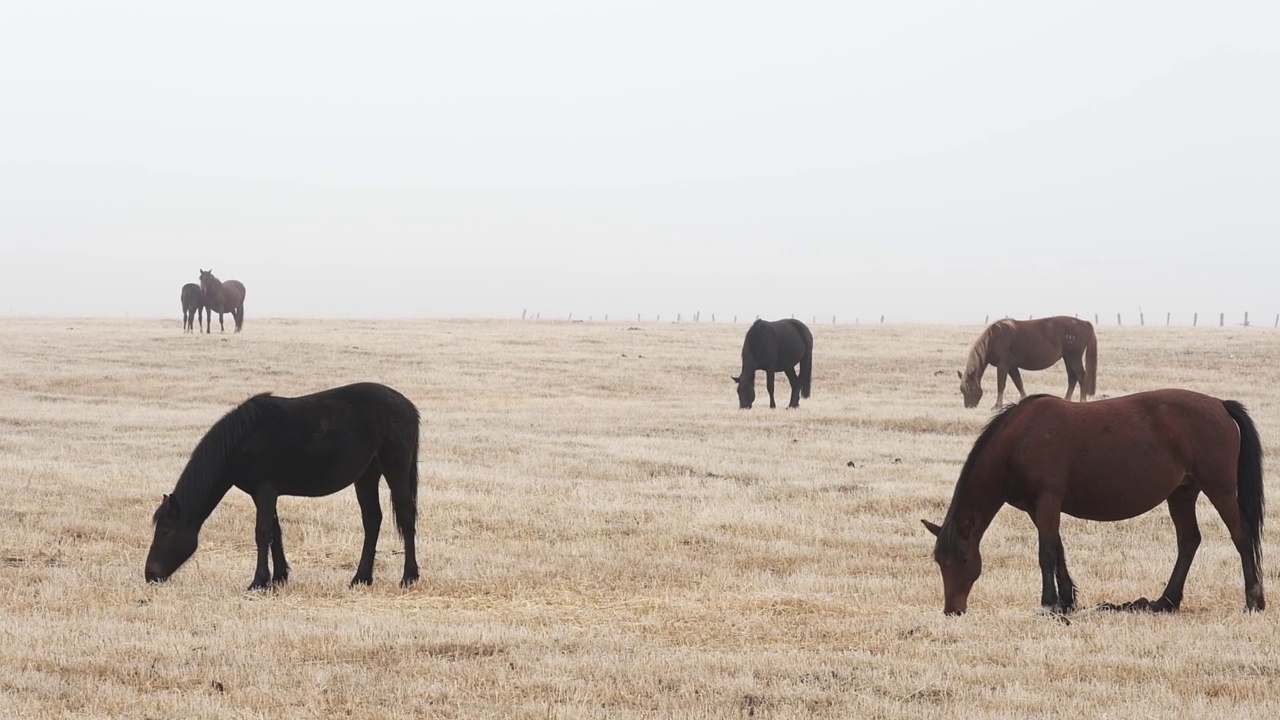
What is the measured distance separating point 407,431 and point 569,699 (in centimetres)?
496

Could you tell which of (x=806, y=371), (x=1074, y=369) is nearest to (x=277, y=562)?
(x=806, y=371)

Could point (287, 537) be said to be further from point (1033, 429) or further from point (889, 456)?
point (889, 456)

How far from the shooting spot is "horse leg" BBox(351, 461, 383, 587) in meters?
11.3

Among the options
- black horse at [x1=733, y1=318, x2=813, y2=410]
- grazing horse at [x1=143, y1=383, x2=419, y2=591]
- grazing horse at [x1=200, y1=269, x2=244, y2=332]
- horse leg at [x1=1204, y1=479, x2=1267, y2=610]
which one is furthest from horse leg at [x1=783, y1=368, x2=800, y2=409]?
grazing horse at [x1=200, y1=269, x2=244, y2=332]

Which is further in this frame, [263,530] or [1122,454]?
[263,530]

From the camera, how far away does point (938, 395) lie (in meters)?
33.9

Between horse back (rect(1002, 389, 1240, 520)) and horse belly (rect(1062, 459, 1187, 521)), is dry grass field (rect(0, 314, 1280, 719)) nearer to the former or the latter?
horse belly (rect(1062, 459, 1187, 521))

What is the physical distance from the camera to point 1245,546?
31.8 ft

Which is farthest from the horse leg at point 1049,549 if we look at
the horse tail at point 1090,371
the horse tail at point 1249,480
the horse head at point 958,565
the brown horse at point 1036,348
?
the horse tail at point 1090,371

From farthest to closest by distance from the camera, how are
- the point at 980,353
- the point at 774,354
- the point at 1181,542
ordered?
the point at 980,353, the point at 774,354, the point at 1181,542

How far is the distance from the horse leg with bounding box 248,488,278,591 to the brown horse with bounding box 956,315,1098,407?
2125 cm

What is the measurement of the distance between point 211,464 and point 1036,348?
23.0 meters

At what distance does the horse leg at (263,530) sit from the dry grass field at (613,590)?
299 millimetres

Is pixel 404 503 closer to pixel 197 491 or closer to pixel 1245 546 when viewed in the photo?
pixel 197 491
